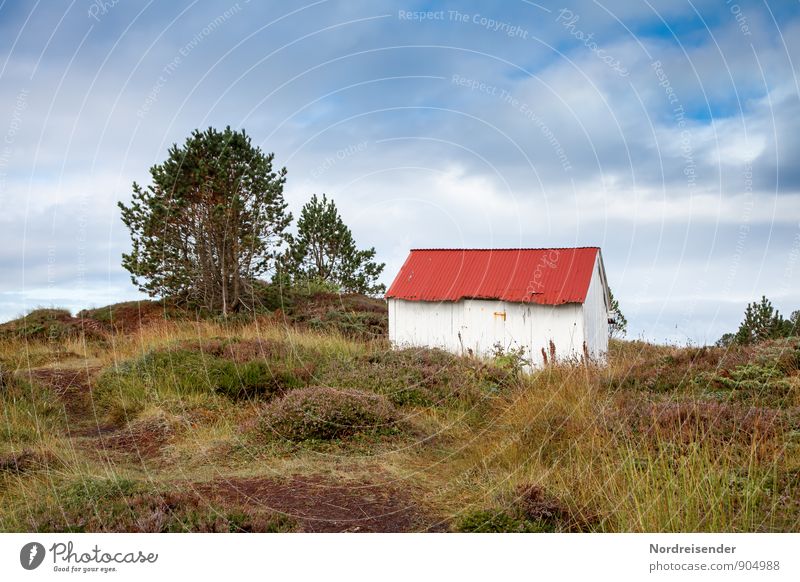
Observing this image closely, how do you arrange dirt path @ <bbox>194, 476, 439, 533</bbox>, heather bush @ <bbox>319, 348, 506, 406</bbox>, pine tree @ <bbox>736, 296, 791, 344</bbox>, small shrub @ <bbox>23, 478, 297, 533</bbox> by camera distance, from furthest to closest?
pine tree @ <bbox>736, 296, 791, 344</bbox>
heather bush @ <bbox>319, 348, 506, 406</bbox>
dirt path @ <bbox>194, 476, 439, 533</bbox>
small shrub @ <bbox>23, 478, 297, 533</bbox>

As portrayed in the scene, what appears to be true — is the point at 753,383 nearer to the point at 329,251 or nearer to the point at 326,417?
the point at 326,417

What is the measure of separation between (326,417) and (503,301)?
1269cm

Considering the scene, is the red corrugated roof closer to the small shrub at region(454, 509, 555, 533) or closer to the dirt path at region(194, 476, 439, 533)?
the dirt path at region(194, 476, 439, 533)

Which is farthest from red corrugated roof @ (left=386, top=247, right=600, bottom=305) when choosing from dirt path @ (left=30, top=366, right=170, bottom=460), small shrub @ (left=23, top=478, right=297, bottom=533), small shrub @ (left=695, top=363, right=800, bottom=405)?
small shrub @ (left=23, top=478, right=297, bottom=533)

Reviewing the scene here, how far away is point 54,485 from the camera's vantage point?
6.89m

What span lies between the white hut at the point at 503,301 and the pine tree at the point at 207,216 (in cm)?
551

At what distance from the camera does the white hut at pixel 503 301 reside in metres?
20.2

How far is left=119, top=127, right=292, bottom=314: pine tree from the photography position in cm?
2220

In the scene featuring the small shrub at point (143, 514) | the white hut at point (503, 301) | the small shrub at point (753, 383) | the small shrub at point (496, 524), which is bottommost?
the small shrub at point (496, 524)

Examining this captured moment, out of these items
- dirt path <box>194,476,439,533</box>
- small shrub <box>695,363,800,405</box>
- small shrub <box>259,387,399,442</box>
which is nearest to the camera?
dirt path <box>194,476,439,533</box>

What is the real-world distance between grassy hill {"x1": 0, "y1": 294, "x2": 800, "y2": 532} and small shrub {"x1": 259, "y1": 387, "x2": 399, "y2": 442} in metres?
0.03

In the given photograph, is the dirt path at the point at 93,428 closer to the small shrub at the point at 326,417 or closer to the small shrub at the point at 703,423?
the small shrub at the point at 326,417

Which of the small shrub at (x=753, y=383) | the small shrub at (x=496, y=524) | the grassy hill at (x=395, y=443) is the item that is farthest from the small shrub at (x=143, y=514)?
the small shrub at (x=753, y=383)

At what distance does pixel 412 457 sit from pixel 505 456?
138 cm
